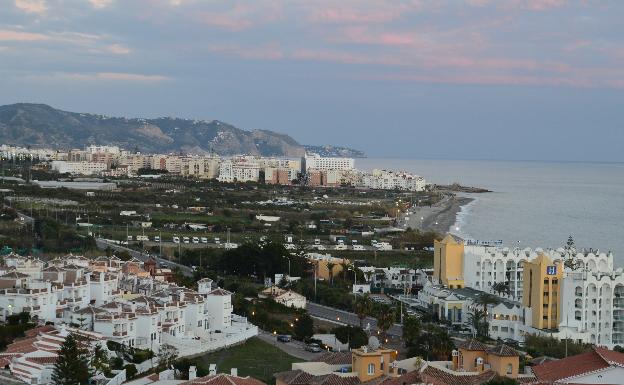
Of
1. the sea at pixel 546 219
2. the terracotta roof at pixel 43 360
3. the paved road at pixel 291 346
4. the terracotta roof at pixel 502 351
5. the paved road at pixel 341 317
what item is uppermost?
the terracotta roof at pixel 502 351

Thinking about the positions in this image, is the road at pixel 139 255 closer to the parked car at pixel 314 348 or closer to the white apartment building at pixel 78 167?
the parked car at pixel 314 348

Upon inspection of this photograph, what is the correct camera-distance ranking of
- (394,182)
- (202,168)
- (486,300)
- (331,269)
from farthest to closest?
(202,168) < (394,182) < (331,269) < (486,300)

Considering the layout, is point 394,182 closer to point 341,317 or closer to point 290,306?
point 290,306

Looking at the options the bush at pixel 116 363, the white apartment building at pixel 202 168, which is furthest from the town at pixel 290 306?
the white apartment building at pixel 202 168

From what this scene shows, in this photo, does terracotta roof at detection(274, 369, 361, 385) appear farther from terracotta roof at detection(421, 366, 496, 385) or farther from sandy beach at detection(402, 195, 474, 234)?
sandy beach at detection(402, 195, 474, 234)

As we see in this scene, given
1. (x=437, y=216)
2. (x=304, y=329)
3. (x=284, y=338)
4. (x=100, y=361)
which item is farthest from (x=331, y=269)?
(x=437, y=216)

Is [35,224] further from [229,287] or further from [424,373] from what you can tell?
[424,373]

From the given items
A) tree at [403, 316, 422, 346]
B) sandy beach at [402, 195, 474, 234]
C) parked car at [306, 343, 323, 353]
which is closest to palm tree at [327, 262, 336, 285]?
parked car at [306, 343, 323, 353]
